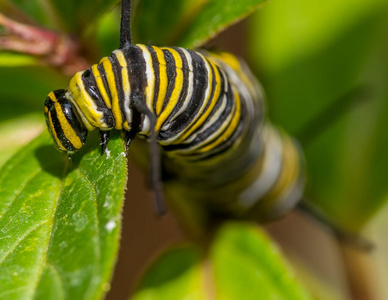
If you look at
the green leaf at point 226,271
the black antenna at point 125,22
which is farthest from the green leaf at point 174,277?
the black antenna at point 125,22

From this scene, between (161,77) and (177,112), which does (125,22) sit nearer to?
(161,77)

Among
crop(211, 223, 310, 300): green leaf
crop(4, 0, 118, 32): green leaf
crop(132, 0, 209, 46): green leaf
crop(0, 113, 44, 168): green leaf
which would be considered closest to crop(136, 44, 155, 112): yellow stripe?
crop(4, 0, 118, 32): green leaf

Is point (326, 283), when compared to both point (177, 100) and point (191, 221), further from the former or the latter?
point (177, 100)

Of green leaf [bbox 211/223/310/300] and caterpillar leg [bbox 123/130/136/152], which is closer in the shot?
caterpillar leg [bbox 123/130/136/152]

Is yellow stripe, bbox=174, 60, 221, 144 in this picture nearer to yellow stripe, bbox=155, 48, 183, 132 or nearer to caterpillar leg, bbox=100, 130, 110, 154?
yellow stripe, bbox=155, 48, 183, 132

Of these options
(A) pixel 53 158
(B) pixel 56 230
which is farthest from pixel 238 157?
(B) pixel 56 230

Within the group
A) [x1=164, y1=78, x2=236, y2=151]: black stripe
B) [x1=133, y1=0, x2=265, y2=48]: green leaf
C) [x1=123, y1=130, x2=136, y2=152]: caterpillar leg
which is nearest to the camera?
[x1=123, y1=130, x2=136, y2=152]: caterpillar leg

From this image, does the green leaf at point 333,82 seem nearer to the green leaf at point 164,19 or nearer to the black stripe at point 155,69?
the green leaf at point 164,19
